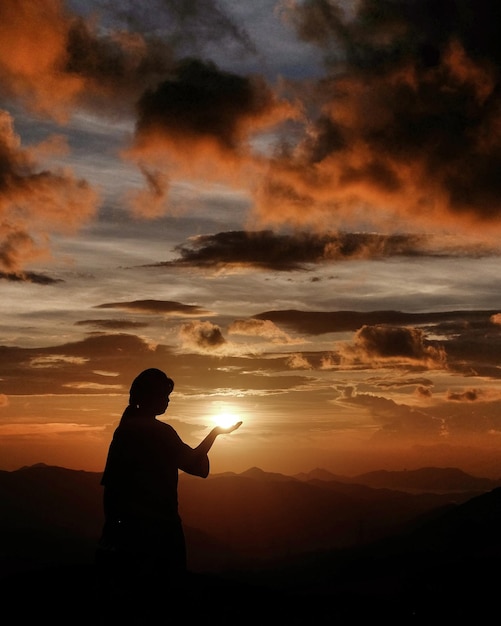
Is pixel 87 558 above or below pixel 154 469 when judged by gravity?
below

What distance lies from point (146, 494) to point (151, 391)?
3.73ft

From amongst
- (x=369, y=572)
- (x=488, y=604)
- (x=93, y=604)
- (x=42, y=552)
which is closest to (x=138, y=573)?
(x=93, y=604)

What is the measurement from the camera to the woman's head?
866cm

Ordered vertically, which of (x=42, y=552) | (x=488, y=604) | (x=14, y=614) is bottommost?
(x=42, y=552)

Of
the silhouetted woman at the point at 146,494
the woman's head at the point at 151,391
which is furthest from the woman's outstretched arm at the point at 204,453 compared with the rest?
the woman's head at the point at 151,391

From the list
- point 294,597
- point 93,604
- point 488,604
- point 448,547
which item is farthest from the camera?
point 448,547

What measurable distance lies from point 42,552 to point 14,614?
669ft

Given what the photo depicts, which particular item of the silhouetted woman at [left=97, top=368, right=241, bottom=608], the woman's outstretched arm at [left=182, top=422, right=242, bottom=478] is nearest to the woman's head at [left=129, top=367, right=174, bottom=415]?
the silhouetted woman at [left=97, top=368, right=241, bottom=608]

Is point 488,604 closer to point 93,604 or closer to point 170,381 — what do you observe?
point 93,604

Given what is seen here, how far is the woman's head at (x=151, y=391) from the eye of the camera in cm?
866

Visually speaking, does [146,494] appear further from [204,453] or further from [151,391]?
[151,391]

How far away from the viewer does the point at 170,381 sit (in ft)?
29.0

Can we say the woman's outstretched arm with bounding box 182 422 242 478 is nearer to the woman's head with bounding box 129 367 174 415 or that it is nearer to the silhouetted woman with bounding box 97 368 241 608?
the silhouetted woman with bounding box 97 368 241 608

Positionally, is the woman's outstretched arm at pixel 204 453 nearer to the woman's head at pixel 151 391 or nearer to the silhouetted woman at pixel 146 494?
the silhouetted woman at pixel 146 494
